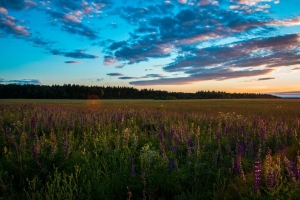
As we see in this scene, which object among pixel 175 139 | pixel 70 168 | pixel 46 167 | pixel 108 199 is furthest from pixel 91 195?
pixel 175 139

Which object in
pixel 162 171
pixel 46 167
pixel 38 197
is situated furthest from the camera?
pixel 46 167

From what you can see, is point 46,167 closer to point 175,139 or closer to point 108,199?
point 108,199

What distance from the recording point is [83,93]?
128 meters

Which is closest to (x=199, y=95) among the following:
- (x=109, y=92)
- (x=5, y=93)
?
(x=109, y=92)

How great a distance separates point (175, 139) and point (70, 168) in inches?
113

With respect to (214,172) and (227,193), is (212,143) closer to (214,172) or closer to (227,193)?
(214,172)

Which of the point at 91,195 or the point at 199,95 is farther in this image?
the point at 199,95

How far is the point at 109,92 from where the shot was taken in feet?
457

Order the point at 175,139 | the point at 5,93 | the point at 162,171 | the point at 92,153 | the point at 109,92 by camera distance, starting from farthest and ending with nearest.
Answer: the point at 109,92 < the point at 5,93 < the point at 175,139 < the point at 92,153 < the point at 162,171

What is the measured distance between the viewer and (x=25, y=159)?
4730mm

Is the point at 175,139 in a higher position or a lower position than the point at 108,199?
higher

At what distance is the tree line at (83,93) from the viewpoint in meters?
112

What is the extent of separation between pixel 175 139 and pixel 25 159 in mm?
Result: 3548

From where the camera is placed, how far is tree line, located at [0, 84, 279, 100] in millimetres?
111938
